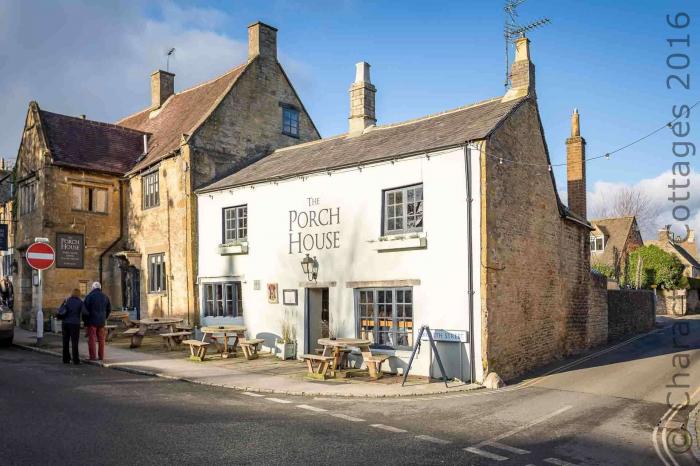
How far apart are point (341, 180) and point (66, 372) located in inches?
324

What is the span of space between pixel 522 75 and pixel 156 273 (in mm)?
15029

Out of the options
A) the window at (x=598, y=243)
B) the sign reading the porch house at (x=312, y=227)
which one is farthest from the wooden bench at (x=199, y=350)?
the window at (x=598, y=243)

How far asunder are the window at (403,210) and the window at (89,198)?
14250 mm

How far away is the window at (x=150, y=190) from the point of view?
877 inches

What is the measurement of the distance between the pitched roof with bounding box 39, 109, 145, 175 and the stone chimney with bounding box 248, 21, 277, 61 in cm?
672

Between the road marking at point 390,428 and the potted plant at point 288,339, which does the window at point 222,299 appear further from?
the road marking at point 390,428

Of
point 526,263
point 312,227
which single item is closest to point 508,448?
point 526,263

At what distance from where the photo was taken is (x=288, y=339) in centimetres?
1659

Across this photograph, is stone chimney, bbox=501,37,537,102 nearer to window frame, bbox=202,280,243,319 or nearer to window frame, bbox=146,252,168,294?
window frame, bbox=202,280,243,319

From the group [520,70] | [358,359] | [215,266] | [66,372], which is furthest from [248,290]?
[520,70]

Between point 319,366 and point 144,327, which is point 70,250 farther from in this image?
point 319,366

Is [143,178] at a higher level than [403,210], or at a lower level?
higher

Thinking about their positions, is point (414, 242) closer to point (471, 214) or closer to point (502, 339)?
point (471, 214)

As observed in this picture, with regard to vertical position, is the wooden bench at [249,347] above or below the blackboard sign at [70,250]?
below
